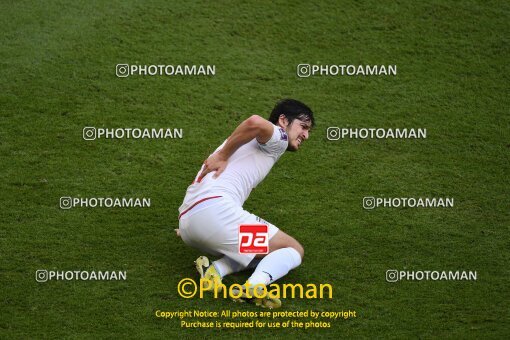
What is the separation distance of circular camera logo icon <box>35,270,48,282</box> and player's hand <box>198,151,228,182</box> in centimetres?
121

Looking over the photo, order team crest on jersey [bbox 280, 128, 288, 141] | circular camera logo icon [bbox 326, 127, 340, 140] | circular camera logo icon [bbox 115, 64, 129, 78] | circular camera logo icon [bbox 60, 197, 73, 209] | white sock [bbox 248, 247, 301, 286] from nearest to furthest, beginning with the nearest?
white sock [bbox 248, 247, 301, 286], team crest on jersey [bbox 280, 128, 288, 141], circular camera logo icon [bbox 60, 197, 73, 209], circular camera logo icon [bbox 326, 127, 340, 140], circular camera logo icon [bbox 115, 64, 129, 78]

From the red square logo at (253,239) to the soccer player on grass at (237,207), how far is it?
0.09 ft

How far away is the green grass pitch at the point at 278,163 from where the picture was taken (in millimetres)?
5004

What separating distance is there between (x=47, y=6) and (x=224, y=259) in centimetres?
437

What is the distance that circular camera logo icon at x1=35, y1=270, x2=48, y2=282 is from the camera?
16.9ft

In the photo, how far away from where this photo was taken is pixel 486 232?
5875mm

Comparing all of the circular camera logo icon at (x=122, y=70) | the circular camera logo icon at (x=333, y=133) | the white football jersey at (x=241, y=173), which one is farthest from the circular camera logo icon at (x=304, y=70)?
the white football jersey at (x=241, y=173)

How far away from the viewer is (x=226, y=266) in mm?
5121

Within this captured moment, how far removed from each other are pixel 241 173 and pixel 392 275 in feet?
4.15

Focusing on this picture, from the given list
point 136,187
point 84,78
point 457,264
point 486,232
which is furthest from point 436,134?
point 84,78

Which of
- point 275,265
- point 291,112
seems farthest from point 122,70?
point 275,265

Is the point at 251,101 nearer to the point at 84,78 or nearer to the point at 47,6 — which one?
the point at 84,78

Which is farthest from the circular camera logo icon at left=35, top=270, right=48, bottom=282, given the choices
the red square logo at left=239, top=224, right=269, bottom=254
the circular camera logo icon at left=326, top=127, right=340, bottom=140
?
the circular camera logo icon at left=326, top=127, right=340, bottom=140

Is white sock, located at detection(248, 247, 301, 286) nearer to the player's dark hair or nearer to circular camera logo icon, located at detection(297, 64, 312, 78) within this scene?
the player's dark hair
